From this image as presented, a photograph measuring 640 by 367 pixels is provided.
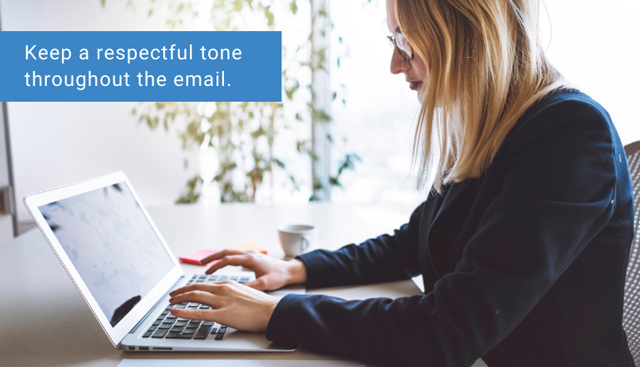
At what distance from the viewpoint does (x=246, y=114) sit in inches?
104

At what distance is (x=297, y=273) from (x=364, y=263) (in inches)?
5.3

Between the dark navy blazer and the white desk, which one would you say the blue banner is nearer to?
the white desk

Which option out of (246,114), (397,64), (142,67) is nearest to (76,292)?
(397,64)

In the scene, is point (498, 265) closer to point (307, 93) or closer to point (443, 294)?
point (443, 294)

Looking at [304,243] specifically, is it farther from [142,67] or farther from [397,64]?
[142,67]

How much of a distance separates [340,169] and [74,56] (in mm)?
1443

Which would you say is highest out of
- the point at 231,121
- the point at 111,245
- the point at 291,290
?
the point at 231,121

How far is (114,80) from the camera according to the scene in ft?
7.80

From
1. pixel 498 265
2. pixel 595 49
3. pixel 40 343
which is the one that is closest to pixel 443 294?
pixel 498 265

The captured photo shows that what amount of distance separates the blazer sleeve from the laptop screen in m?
0.28

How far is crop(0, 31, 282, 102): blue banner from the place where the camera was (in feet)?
7.43

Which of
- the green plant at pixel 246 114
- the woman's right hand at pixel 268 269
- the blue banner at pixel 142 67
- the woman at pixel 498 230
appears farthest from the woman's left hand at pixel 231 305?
the green plant at pixel 246 114

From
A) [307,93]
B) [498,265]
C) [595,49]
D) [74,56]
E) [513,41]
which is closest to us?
[498,265]

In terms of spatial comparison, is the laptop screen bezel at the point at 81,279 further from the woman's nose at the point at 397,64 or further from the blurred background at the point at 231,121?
the blurred background at the point at 231,121
